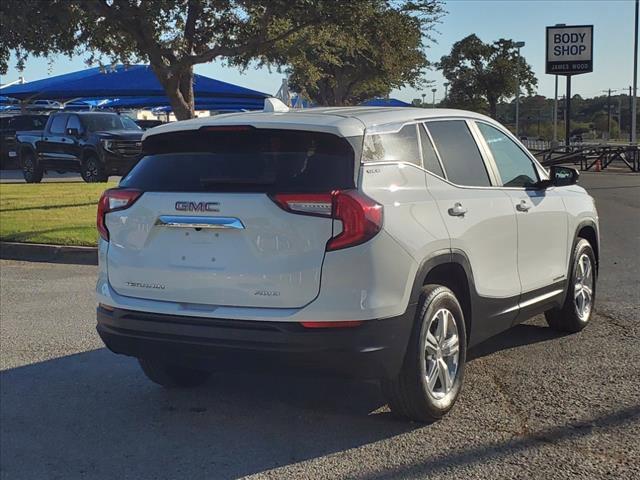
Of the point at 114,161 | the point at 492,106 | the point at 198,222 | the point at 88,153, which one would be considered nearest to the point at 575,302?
the point at 198,222

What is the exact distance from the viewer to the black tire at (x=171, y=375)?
4953 millimetres

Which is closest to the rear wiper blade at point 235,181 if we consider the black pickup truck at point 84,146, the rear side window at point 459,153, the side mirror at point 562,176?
the rear side window at point 459,153

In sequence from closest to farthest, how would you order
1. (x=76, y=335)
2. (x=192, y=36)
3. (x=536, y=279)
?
(x=536, y=279) < (x=76, y=335) < (x=192, y=36)

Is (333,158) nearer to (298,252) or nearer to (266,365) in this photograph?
(298,252)

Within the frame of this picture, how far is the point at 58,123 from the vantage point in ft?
73.5

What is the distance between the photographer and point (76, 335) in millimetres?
6457

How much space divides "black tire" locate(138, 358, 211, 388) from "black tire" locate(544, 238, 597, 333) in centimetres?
294

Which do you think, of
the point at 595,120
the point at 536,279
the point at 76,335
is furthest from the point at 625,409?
the point at 595,120

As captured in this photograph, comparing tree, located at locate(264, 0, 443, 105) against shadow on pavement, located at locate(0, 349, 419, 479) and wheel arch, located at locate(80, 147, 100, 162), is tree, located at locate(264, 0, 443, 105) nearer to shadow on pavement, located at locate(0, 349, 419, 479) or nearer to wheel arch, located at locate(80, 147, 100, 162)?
wheel arch, located at locate(80, 147, 100, 162)

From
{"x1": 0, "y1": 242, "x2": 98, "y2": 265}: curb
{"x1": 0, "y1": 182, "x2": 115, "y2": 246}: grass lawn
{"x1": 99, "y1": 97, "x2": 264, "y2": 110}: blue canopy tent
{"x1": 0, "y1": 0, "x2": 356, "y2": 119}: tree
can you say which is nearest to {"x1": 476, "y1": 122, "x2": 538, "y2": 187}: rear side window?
{"x1": 0, "y1": 242, "x2": 98, "y2": 265}: curb

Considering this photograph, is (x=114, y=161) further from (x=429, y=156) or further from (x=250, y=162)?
(x=250, y=162)

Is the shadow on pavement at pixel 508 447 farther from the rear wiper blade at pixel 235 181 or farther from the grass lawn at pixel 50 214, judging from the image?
the grass lawn at pixel 50 214

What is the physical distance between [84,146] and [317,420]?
18223 mm

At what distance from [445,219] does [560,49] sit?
1349 inches
